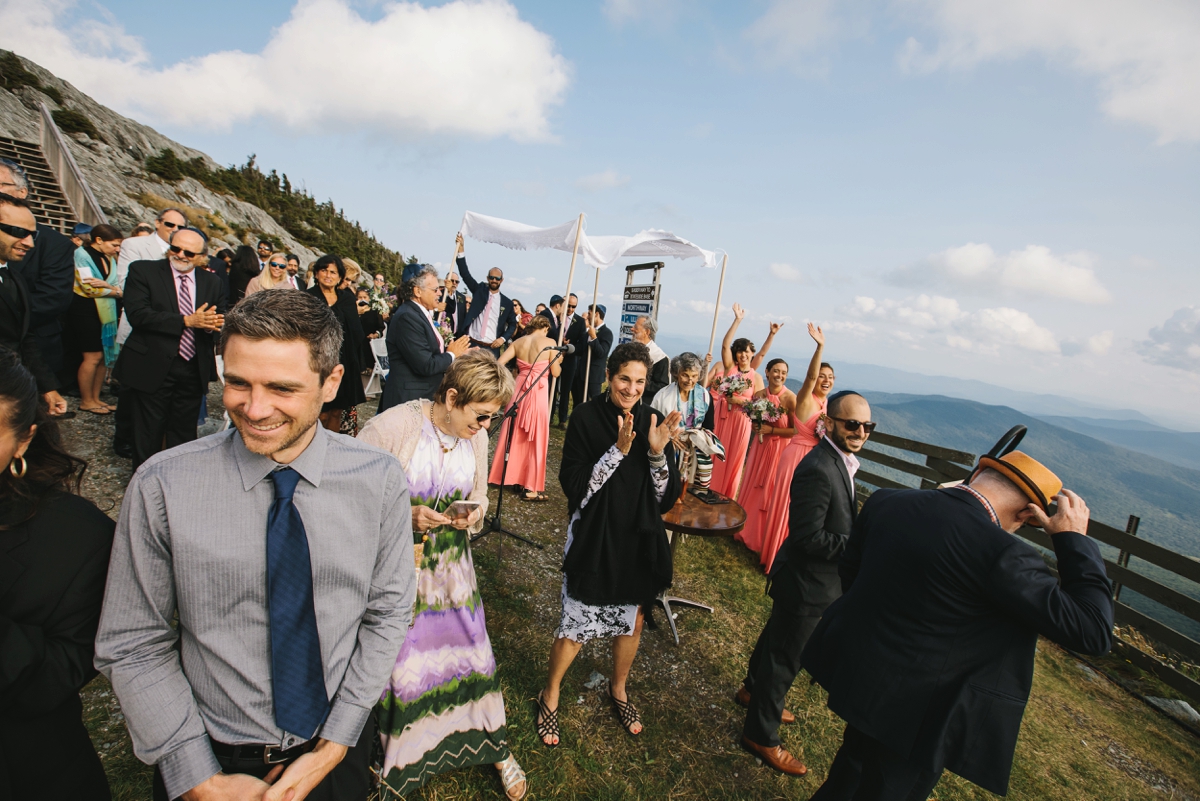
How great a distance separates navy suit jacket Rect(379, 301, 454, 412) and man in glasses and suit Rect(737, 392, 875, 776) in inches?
131

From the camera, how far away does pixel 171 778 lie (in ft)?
4.14

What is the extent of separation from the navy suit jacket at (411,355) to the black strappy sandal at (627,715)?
2.99 m

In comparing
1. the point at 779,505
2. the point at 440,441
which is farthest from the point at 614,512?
the point at 779,505

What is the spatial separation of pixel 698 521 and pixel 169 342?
4538mm

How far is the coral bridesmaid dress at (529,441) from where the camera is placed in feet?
21.4

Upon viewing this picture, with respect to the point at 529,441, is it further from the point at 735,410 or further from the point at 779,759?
the point at 779,759

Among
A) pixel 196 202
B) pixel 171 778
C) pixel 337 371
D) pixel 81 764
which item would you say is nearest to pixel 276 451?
pixel 337 371

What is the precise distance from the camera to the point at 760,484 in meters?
6.29

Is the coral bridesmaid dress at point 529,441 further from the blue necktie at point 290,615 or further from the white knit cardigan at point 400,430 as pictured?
the blue necktie at point 290,615

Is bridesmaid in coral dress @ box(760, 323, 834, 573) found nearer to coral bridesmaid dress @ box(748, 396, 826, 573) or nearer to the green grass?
coral bridesmaid dress @ box(748, 396, 826, 573)

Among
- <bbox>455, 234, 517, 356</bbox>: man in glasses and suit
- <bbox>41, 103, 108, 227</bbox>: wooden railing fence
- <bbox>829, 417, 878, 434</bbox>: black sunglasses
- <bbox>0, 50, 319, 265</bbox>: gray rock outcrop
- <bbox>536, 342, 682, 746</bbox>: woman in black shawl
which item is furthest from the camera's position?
<bbox>0, 50, 319, 265</bbox>: gray rock outcrop

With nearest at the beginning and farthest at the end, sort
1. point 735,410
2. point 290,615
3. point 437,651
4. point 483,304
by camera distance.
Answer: point 290,615 → point 437,651 → point 735,410 → point 483,304

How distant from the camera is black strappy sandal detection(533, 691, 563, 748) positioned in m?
3.03

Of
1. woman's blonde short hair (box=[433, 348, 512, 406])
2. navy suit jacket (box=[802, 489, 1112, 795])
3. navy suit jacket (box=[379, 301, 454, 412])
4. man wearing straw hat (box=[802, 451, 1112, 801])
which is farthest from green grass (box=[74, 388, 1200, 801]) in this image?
woman's blonde short hair (box=[433, 348, 512, 406])
